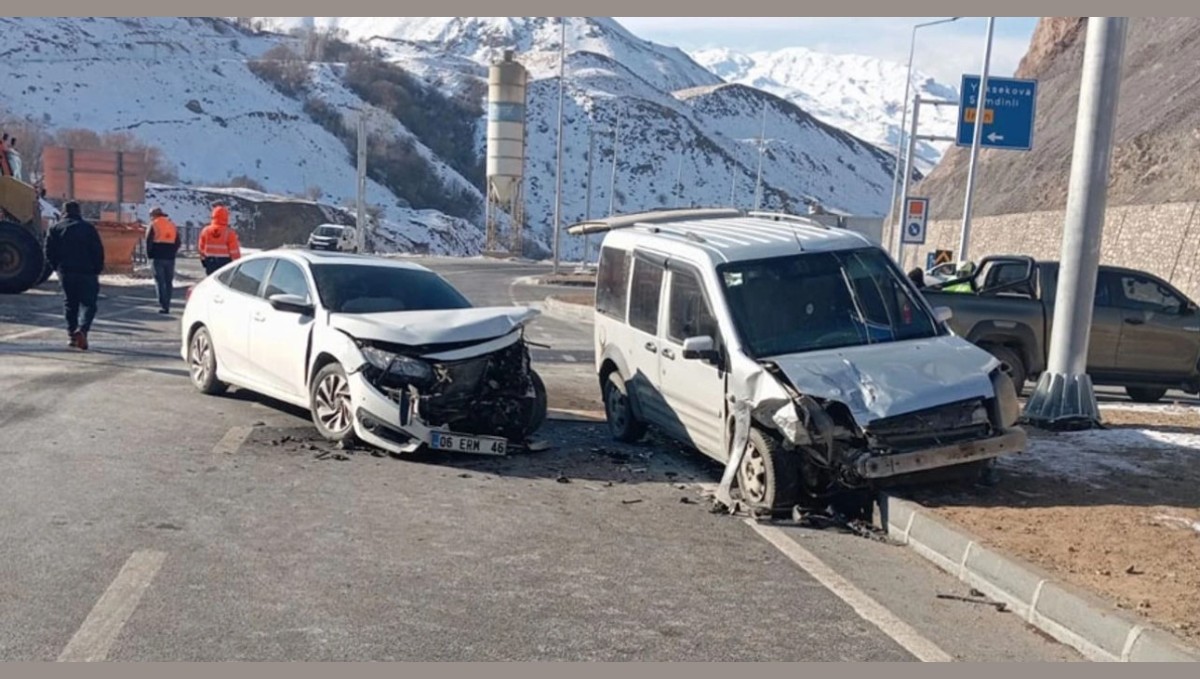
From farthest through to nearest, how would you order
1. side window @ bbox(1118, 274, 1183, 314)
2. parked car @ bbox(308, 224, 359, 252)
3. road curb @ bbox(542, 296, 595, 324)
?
parked car @ bbox(308, 224, 359, 252) → road curb @ bbox(542, 296, 595, 324) → side window @ bbox(1118, 274, 1183, 314)

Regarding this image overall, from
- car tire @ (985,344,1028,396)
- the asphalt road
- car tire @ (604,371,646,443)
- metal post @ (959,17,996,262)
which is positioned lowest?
the asphalt road

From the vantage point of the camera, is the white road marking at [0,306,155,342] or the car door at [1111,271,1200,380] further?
the white road marking at [0,306,155,342]

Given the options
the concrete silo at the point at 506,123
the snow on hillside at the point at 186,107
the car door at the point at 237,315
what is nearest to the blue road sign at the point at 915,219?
the car door at the point at 237,315

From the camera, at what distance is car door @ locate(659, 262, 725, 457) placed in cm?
844

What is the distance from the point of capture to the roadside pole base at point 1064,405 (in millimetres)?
10664

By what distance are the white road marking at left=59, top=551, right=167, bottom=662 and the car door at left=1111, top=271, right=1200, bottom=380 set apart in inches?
468

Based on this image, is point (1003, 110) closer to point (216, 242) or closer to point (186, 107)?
point (216, 242)

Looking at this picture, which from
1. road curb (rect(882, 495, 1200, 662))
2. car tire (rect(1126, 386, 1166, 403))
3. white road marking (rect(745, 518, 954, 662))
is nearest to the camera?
road curb (rect(882, 495, 1200, 662))

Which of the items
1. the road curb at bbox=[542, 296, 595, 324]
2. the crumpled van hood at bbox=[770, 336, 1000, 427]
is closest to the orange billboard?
the road curb at bbox=[542, 296, 595, 324]

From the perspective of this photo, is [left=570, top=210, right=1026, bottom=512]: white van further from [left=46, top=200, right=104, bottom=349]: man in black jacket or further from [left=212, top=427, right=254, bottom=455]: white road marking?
[left=46, top=200, right=104, bottom=349]: man in black jacket

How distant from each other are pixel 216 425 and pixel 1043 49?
61634 millimetres

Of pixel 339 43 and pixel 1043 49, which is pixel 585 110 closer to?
pixel 339 43

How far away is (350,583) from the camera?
581cm

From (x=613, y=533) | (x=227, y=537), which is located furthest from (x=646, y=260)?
(x=227, y=537)
